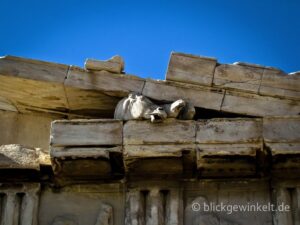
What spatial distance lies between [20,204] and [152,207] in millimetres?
1317

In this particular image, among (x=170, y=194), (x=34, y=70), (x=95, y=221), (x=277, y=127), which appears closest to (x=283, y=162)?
(x=277, y=127)

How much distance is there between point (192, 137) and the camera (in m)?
10.5

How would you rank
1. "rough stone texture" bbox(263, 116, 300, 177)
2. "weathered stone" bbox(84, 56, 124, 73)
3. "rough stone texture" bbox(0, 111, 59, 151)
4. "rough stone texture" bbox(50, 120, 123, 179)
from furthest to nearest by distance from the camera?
"rough stone texture" bbox(0, 111, 59, 151)
"weathered stone" bbox(84, 56, 124, 73)
"rough stone texture" bbox(50, 120, 123, 179)
"rough stone texture" bbox(263, 116, 300, 177)

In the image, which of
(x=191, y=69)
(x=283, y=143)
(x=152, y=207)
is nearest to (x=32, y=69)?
(x=191, y=69)

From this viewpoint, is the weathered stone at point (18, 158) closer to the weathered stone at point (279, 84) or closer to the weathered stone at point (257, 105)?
the weathered stone at point (257, 105)

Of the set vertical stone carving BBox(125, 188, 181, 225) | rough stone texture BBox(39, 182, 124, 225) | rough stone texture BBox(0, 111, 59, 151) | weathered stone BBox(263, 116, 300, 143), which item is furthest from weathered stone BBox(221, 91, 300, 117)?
rough stone texture BBox(0, 111, 59, 151)

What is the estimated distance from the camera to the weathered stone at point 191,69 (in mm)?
10906

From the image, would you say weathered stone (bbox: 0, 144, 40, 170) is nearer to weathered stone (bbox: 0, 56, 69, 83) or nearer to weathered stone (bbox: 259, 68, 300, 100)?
weathered stone (bbox: 0, 56, 69, 83)

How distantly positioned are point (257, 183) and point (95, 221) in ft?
5.38

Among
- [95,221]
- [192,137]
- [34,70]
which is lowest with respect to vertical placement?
[95,221]

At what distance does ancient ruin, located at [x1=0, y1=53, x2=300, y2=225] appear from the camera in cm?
1044

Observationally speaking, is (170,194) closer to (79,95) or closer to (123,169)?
(123,169)

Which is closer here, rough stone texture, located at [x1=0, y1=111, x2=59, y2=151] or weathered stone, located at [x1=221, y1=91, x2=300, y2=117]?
weathered stone, located at [x1=221, y1=91, x2=300, y2=117]

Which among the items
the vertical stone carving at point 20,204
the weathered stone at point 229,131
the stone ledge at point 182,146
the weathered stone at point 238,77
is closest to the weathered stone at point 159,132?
the stone ledge at point 182,146
